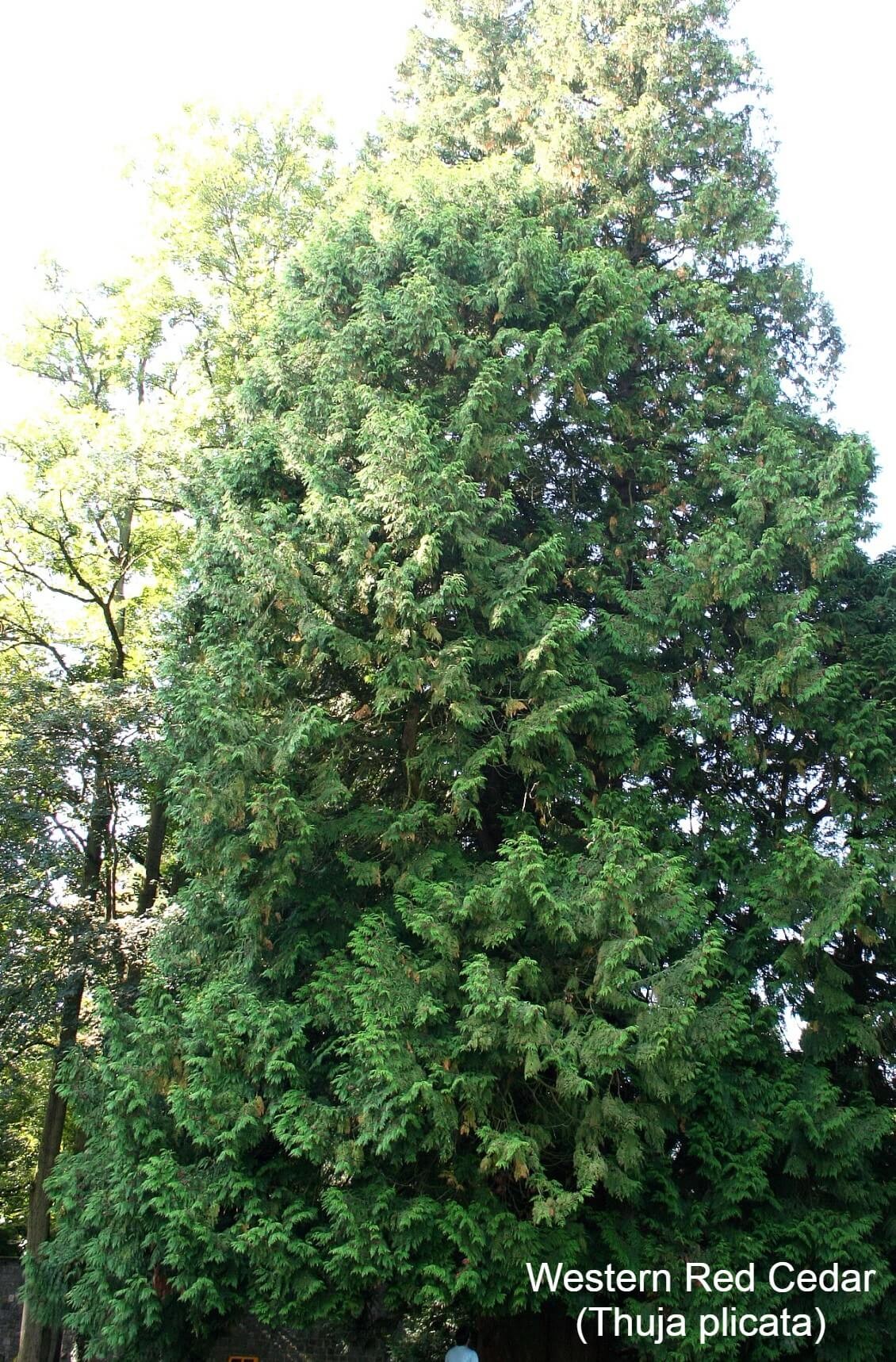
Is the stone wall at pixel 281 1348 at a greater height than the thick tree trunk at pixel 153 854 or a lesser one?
lesser

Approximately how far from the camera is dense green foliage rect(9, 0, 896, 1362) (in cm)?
602

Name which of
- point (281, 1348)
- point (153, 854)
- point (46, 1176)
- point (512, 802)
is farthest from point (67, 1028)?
point (512, 802)

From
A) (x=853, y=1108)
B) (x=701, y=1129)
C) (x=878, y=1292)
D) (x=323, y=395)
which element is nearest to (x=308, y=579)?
(x=323, y=395)

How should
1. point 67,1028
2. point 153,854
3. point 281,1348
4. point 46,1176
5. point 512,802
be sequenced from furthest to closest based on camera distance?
1. point 153,854
2. point 67,1028
3. point 46,1176
4. point 281,1348
5. point 512,802

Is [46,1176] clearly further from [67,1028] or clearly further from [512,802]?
[512,802]

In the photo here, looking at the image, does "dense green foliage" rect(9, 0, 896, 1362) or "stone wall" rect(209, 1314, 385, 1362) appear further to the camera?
"stone wall" rect(209, 1314, 385, 1362)

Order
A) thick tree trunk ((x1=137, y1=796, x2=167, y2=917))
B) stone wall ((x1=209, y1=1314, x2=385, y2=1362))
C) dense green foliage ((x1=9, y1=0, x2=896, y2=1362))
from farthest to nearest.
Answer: thick tree trunk ((x1=137, y1=796, x2=167, y2=917)), stone wall ((x1=209, y1=1314, x2=385, y2=1362)), dense green foliage ((x1=9, y1=0, x2=896, y2=1362))

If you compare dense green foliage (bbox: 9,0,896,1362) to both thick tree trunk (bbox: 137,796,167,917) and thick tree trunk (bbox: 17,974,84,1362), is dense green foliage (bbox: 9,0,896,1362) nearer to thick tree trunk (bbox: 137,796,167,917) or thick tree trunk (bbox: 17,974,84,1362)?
thick tree trunk (bbox: 17,974,84,1362)

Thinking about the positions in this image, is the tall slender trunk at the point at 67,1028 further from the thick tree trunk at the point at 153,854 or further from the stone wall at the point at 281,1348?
the stone wall at the point at 281,1348

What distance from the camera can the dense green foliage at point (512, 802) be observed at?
237 inches

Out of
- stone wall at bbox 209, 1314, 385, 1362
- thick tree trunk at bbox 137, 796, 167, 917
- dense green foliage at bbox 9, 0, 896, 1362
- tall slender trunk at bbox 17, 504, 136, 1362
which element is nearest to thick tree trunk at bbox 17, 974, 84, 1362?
tall slender trunk at bbox 17, 504, 136, 1362

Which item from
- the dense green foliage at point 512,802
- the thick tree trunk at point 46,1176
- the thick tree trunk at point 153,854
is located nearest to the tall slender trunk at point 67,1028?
the thick tree trunk at point 46,1176

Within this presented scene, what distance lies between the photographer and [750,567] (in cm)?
829

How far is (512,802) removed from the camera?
8.42 metres
